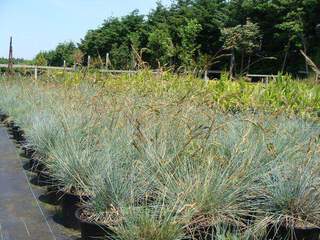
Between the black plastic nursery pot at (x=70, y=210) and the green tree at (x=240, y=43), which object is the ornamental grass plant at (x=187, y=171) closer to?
the black plastic nursery pot at (x=70, y=210)

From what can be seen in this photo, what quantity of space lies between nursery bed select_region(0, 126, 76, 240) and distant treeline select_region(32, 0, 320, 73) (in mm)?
12396

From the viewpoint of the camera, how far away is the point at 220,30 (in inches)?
1275

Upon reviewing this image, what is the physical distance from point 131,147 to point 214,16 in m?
31.8

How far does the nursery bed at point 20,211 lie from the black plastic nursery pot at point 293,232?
1.33 m

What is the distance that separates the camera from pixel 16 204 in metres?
3.98

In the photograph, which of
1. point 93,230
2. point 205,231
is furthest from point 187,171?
point 93,230

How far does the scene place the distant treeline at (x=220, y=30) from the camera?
26.5m

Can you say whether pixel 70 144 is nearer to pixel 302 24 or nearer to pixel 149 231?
pixel 149 231

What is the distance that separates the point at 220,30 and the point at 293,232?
3041cm

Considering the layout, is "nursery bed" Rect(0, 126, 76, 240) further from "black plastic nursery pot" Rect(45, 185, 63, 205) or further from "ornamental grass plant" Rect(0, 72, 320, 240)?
"ornamental grass plant" Rect(0, 72, 320, 240)

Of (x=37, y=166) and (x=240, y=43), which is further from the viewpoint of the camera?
(x=240, y=43)

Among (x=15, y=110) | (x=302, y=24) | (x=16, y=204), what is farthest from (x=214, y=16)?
(x=16, y=204)

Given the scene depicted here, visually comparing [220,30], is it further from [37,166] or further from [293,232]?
[293,232]

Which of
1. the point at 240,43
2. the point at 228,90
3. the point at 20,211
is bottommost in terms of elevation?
the point at 20,211
